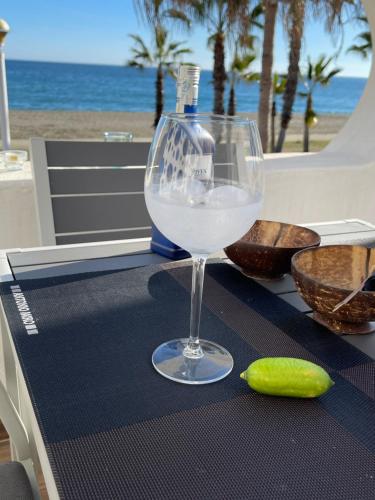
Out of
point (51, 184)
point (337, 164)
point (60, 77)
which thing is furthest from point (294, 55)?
point (60, 77)

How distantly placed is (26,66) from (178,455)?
47.2 metres

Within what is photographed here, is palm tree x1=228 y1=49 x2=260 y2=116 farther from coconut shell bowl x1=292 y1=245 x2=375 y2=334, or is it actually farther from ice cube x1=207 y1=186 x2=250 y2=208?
ice cube x1=207 y1=186 x2=250 y2=208

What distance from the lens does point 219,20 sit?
1118 cm

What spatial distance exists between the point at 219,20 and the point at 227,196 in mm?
Answer: 11750

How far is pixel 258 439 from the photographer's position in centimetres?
47

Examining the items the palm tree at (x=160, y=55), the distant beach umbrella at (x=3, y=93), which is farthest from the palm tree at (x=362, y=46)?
the distant beach umbrella at (x=3, y=93)

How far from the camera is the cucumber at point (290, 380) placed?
0.52m

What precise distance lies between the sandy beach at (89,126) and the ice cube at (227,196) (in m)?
21.7

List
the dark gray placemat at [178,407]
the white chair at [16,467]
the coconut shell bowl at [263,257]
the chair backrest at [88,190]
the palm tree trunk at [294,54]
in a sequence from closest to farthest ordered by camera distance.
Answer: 1. the dark gray placemat at [178,407]
2. the white chair at [16,467]
3. the coconut shell bowl at [263,257]
4. the chair backrest at [88,190]
5. the palm tree trunk at [294,54]

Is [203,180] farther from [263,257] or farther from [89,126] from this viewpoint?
[89,126]

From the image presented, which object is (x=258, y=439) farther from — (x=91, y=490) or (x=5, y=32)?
(x=5, y=32)

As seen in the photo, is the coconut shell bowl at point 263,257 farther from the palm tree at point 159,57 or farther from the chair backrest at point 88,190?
the palm tree at point 159,57

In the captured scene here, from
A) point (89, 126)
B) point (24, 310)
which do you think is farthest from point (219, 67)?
point (89, 126)

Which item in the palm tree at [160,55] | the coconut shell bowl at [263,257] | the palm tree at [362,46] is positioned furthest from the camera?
the palm tree at [362,46]
